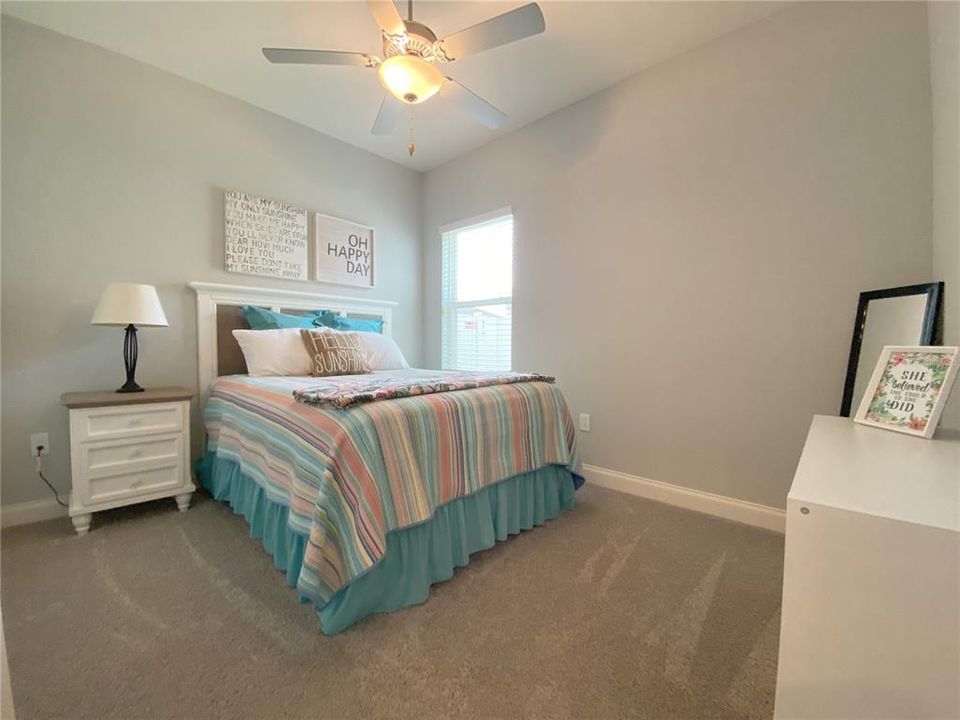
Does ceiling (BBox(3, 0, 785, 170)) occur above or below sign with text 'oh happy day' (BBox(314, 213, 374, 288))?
above

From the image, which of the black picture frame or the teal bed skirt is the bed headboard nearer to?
the teal bed skirt

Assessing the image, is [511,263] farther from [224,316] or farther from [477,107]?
[224,316]

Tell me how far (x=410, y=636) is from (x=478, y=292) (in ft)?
8.63

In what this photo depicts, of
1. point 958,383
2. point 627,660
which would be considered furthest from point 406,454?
point 958,383

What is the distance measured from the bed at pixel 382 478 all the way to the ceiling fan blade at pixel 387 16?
1475 mm

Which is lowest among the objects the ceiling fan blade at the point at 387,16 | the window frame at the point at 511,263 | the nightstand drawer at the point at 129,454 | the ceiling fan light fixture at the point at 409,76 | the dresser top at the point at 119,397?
the nightstand drawer at the point at 129,454

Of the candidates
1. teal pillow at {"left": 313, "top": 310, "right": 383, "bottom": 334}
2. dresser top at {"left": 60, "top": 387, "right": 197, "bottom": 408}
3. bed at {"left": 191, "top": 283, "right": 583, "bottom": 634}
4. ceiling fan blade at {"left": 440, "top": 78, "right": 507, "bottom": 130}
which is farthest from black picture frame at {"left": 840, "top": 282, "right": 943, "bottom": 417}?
dresser top at {"left": 60, "top": 387, "right": 197, "bottom": 408}

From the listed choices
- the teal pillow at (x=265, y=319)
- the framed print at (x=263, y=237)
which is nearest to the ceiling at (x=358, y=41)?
the framed print at (x=263, y=237)

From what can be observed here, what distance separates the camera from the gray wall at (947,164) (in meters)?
1.27

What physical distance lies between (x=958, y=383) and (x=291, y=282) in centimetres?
353

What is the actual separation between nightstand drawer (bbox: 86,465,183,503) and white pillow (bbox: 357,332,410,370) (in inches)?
48.8

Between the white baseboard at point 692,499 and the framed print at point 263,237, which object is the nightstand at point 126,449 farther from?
the white baseboard at point 692,499

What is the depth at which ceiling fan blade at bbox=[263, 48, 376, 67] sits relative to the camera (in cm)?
162

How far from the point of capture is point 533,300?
2.94m
